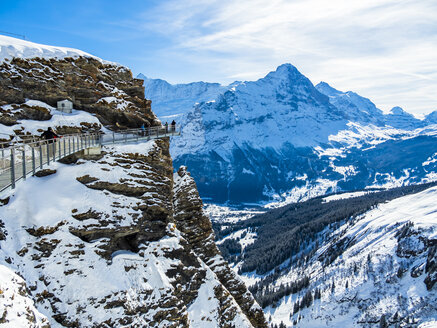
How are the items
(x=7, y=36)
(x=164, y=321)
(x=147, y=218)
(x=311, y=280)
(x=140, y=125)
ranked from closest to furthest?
(x=164, y=321)
(x=147, y=218)
(x=7, y=36)
(x=140, y=125)
(x=311, y=280)

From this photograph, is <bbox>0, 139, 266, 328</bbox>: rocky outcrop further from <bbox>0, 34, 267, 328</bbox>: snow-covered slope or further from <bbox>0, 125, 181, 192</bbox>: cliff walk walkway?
<bbox>0, 125, 181, 192</bbox>: cliff walk walkway

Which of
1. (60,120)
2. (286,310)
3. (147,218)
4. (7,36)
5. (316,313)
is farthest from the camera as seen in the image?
(286,310)

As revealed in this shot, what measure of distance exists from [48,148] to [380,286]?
172 m

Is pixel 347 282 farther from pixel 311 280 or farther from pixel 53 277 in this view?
pixel 53 277

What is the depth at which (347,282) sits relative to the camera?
6718 inches

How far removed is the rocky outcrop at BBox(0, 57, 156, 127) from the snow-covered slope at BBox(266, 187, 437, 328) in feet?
453

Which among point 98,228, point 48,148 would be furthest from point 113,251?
point 48,148

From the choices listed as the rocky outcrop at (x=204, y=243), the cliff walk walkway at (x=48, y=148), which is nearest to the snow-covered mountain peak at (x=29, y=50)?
the cliff walk walkway at (x=48, y=148)

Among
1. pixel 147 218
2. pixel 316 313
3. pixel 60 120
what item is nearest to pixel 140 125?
pixel 60 120

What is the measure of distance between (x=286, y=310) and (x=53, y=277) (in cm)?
16991

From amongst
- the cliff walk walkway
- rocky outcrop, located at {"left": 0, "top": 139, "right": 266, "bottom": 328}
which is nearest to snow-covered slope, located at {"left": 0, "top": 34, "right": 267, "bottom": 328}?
rocky outcrop, located at {"left": 0, "top": 139, "right": 266, "bottom": 328}

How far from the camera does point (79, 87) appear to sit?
41125mm

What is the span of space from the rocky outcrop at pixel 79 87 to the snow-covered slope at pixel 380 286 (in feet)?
453

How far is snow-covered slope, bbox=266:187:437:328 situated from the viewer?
141125 millimetres
